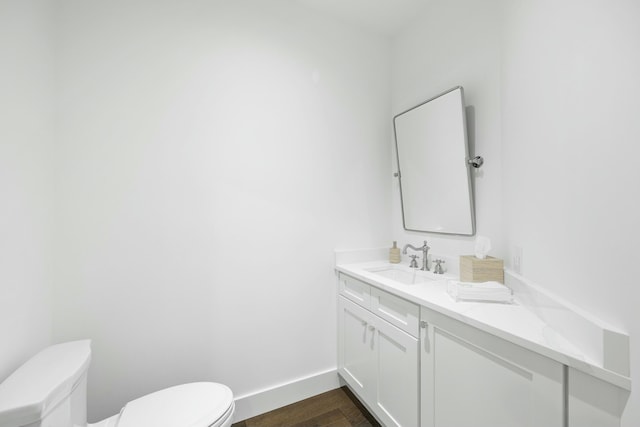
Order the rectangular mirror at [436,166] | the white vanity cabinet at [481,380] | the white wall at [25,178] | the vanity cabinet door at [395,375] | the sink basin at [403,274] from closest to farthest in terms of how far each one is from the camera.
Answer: the white vanity cabinet at [481,380], the white wall at [25,178], the vanity cabinet door at [395,375], the rectangular mirror at [436,166], the sink basin at [403,274]

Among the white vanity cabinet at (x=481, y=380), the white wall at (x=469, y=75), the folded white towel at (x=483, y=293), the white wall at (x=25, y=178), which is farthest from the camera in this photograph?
the white wall at (x=469, y=75)

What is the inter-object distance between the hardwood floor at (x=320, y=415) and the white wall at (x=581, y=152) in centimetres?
131

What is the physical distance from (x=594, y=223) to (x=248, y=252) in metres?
1.57

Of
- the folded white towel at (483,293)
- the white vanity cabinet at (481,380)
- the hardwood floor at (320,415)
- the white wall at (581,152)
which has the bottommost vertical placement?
the hardwood floor at (320,415)

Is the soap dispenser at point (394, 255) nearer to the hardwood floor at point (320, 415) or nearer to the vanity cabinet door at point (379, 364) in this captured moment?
the vanity cabinet door at point (379, 364)

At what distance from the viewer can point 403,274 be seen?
6.14ft

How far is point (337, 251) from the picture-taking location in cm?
192

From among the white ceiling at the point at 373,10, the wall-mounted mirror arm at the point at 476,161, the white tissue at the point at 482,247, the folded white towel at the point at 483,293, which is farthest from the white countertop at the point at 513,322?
the white ceiling at the point at 373,10

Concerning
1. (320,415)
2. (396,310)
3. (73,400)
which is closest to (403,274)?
(396,310)

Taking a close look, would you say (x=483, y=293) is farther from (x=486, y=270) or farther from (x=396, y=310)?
(x=396, y=310)

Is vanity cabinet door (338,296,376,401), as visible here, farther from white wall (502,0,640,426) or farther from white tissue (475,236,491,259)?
white wall (502,0,640,426)

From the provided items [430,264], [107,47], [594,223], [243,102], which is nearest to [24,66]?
[107,47]

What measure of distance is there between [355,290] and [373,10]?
2.00 m

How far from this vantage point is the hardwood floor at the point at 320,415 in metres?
1.55
